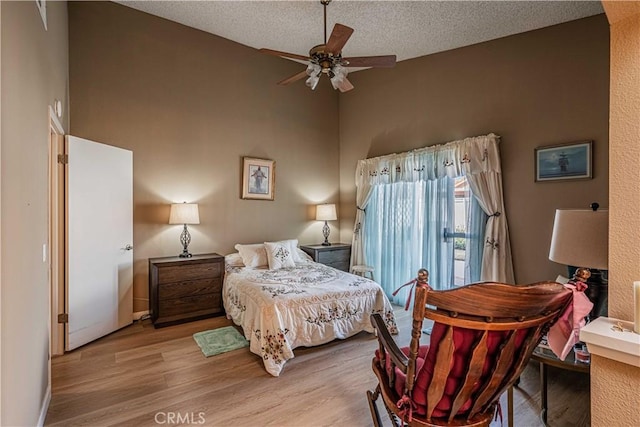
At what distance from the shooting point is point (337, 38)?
2.53 meters

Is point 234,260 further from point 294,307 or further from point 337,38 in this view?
point 337,38

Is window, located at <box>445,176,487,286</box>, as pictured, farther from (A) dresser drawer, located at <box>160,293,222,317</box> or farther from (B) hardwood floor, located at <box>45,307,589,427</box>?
(A) dresser drawer, located at <box>160,293,222,317</box>

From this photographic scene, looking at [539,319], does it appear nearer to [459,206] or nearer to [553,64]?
[459,206]

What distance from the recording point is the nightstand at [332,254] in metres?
4.86

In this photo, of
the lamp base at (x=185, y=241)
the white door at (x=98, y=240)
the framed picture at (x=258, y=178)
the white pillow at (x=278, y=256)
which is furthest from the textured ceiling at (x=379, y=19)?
the white pillow at (x=278, y=256)

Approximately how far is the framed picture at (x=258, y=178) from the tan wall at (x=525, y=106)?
193 centimetres

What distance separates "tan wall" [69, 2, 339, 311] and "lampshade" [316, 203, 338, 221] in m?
0.28

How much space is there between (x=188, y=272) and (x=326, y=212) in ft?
7.35

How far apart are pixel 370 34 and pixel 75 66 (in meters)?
3.35

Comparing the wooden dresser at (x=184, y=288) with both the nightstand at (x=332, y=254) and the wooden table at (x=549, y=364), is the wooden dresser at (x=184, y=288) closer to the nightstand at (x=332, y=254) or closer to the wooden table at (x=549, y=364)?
the nightstand at (x=332, y=254)

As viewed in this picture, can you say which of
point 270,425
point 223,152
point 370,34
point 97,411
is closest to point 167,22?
point 223,152

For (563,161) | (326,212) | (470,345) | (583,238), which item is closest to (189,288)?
(326,212)

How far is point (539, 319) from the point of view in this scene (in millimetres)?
1184

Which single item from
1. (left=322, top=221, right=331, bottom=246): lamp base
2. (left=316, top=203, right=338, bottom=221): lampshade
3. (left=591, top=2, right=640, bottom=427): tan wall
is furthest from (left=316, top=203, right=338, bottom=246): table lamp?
(left=591, top=2, right=640, bottom=427): tan wall
